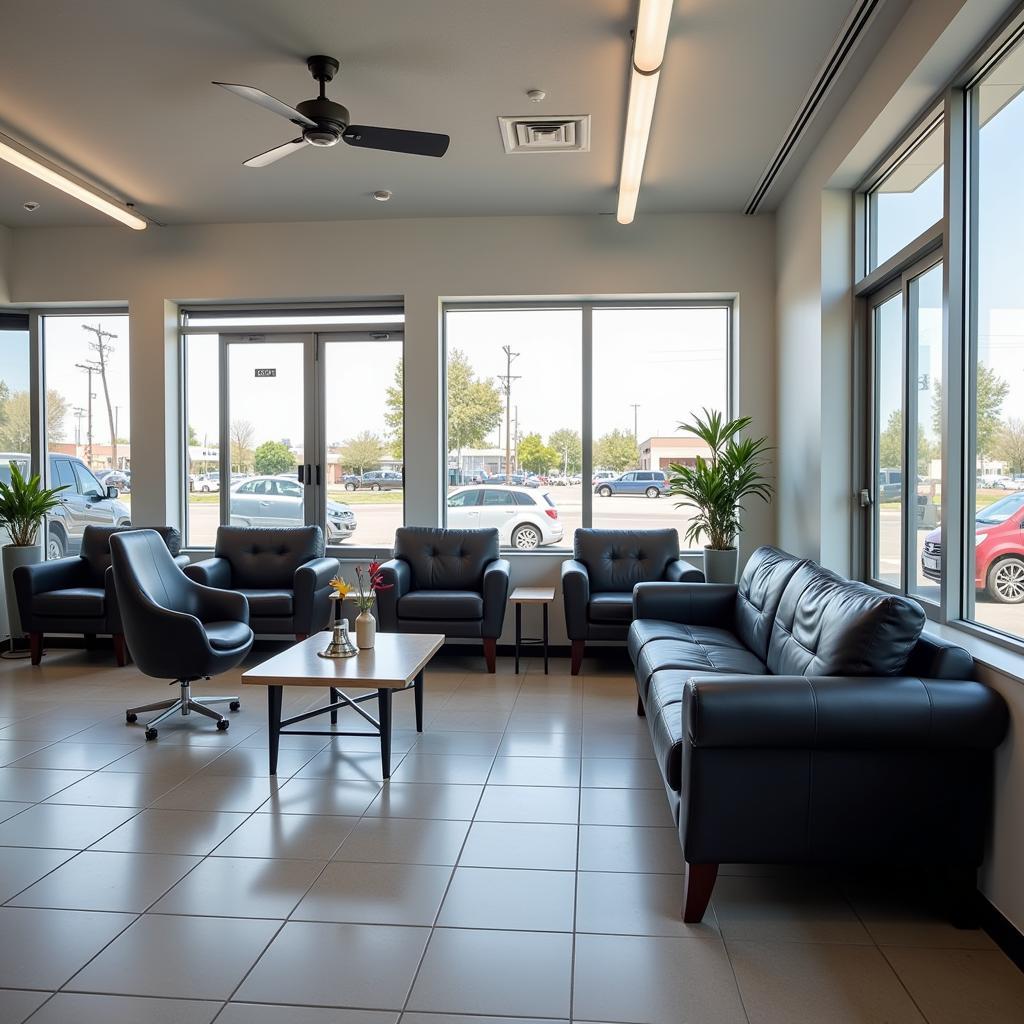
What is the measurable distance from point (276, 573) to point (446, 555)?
4.26 feet

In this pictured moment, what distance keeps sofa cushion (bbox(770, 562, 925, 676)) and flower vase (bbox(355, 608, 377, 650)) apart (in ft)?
6.34

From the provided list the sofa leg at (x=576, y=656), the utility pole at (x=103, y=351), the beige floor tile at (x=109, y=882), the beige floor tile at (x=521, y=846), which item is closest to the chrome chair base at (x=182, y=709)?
the beige floor tile at (x=109, y=882)

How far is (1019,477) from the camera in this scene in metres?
2.81

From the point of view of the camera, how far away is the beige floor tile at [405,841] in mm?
2889

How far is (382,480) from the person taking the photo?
6.90 metres

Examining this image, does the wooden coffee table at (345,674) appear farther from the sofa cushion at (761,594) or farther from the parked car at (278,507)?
the parked car at (278,507)

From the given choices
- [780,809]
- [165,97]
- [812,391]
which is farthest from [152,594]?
[812,391]

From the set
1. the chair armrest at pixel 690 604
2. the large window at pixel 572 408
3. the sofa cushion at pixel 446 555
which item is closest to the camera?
the chair armrest at pixel 690 604

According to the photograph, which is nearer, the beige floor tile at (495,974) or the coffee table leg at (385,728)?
the beige floor tile at (495,974)

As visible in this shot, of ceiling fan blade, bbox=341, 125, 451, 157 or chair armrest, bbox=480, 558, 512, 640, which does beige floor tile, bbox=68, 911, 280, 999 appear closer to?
ceiling fan blade, bbox=341, 125, 451, 157

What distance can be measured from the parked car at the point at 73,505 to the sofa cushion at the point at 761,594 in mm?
5062

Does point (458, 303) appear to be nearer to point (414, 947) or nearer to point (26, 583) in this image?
point (26, 583)

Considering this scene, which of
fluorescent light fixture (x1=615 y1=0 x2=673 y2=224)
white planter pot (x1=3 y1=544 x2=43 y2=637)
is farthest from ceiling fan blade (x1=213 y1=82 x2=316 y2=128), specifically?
white planter pot (x1=3 y1=544 x2=43 y2=637)

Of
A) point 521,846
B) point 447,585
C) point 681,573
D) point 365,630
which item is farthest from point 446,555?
point 521,846
